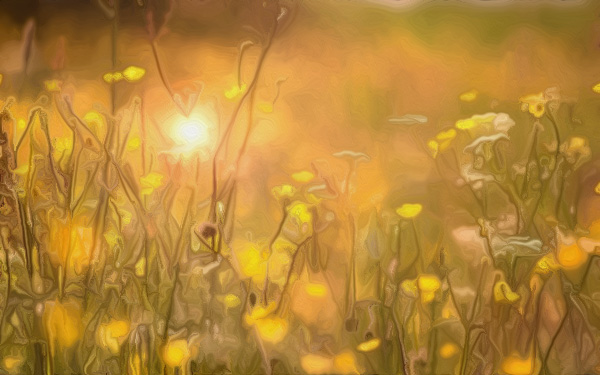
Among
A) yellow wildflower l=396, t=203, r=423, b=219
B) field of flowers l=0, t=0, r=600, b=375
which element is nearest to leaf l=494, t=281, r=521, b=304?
field of flowers l=0, t=0, r=600, b=375

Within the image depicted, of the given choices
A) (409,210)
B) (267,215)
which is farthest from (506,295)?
(267,215)

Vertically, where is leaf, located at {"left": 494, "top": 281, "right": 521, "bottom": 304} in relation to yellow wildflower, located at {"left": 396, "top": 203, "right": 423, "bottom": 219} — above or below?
below

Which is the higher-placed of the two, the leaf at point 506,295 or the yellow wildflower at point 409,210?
the yellow wildflower at point 409,210

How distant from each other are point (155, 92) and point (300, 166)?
1.12ft

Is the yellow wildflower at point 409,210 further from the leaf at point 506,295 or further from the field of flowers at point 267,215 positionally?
the leaf at point 506,295

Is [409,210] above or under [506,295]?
above

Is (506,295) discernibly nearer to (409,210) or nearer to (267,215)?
(409,210)

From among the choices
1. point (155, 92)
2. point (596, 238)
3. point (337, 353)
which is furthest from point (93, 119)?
point (596, 238)

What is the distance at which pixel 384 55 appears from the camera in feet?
3.29

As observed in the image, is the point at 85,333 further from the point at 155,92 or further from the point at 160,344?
the point at 155,92

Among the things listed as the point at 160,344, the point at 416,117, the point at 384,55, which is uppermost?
the point at 384,55

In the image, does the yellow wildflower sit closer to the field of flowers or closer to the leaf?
the field of flowers

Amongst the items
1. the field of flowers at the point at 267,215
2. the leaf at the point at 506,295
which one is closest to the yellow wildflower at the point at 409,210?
the field of flowers at the point at 267,215

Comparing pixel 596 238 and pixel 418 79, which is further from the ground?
pixel 418 79
